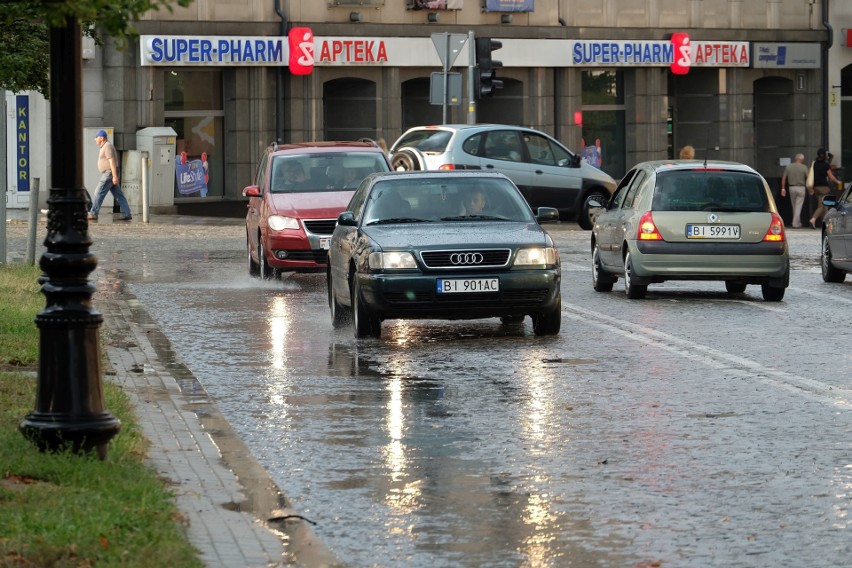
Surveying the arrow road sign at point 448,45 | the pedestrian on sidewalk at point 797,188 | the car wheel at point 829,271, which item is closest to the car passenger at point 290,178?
the car wheel at point 829,271

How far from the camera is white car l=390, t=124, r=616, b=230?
1282 inches

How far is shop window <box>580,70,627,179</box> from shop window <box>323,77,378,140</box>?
230 inches

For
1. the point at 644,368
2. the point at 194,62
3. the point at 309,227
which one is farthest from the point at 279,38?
the point at 644,368

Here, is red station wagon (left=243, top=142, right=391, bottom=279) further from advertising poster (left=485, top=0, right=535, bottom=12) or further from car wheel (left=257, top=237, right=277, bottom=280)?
advertising poster (left=485, top=0, right=535, bottom=12)

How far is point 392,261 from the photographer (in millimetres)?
14977

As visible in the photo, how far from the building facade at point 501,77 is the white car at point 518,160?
1.50 meters

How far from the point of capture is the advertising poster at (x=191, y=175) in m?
40.3

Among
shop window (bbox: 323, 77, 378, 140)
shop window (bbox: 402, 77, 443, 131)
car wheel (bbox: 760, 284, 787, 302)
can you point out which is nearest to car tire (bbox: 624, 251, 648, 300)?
car wheel (bbox: 760, 284, 787, 302)

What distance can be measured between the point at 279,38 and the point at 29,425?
108 ft

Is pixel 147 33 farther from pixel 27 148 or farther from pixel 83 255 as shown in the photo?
pixel 83 255

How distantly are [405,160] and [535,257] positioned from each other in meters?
17.5

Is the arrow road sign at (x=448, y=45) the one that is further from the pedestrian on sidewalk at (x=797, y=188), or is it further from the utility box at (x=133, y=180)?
the pedestrian on sidewalk at (x=797, y=188)

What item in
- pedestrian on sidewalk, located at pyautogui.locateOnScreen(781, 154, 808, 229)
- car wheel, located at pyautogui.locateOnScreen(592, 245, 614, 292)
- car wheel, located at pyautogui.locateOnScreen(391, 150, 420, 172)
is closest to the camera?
car wheel, located at pyautogui.locateOnScreen(592, 245, 614, 292)

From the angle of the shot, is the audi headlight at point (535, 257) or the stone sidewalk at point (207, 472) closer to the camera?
the stone sidewalk at point (207, 472)
